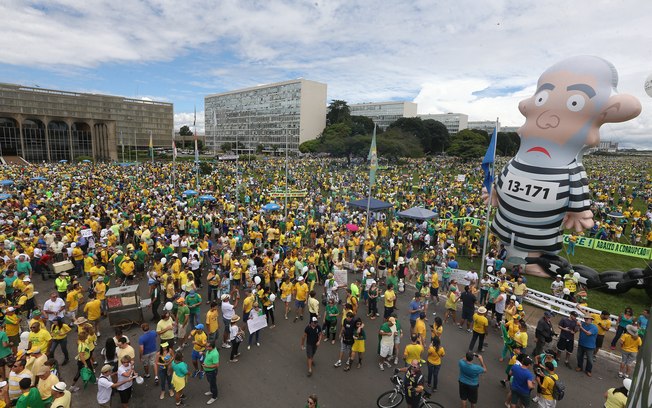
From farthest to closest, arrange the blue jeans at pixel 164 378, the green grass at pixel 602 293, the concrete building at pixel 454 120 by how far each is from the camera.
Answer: the concrete building at pixel 454 120, the green grass at pixel 602 293, the blue jeans at pixel 164 378

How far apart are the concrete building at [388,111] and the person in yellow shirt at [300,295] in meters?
125

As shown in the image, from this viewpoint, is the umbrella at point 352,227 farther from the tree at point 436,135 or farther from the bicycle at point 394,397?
the tree at point 436,135

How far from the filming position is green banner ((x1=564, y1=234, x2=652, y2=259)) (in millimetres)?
16812

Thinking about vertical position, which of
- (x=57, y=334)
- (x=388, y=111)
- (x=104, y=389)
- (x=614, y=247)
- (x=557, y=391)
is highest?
(x=388, y=111)

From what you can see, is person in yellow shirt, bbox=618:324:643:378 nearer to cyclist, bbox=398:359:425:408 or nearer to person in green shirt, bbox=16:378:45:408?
cyclist, bbox=398:359:425:408

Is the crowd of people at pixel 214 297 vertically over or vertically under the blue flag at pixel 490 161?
under

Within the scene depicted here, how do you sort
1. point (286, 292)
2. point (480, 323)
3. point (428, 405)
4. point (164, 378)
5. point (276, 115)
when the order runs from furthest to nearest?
point (276, 115) < point (286, 292) < point (480, 323) < point (164, 378) < point (428, 405)

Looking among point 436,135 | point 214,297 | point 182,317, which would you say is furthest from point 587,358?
point 436,135

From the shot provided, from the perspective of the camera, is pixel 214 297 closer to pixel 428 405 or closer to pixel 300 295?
pixel 300 295

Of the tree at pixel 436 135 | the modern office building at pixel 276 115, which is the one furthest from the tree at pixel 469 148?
the modern office building at pixel 276 115

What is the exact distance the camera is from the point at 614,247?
1781cm

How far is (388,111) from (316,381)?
137m

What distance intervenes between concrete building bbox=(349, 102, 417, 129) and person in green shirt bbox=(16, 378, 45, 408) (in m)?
131

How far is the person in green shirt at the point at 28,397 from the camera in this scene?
18.0 ft
